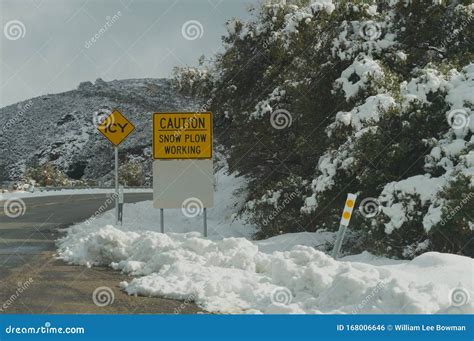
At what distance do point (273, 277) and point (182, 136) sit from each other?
20.4ft

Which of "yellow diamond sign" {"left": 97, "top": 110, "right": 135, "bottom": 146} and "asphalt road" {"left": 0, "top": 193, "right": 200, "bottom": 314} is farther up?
"yellow diamond sign" {"left": 97, "top": 110, "right": 135, "bottom": 146}

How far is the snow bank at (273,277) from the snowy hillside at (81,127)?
84.7 metres

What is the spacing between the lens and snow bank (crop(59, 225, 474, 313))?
6.15 metres

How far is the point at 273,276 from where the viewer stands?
7656mm

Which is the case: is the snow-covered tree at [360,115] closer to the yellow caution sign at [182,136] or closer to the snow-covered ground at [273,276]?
the snow-covered ground at [273,276]

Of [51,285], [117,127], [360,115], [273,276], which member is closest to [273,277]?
[273,276]

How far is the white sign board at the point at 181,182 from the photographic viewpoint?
13172 millimetres

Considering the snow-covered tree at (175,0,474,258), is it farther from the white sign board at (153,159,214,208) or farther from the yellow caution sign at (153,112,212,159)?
the yellow caution sign at (153,112,212,159)

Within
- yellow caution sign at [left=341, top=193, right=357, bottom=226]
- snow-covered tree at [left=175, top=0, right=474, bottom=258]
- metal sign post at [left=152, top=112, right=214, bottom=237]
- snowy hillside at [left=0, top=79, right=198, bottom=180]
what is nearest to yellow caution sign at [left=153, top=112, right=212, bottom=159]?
metal sign post at [left=152, top=112, right=214, bottom=237]

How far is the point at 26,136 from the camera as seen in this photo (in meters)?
126

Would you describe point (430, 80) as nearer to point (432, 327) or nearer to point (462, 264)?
point (462, 264)

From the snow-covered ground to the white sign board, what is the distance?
87.5 inches

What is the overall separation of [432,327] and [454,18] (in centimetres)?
1038

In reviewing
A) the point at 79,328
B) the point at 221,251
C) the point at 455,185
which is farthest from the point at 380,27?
the point at 79,328
